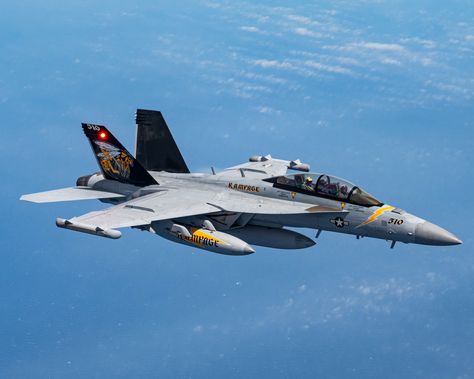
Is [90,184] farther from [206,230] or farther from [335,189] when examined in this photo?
[335,189]

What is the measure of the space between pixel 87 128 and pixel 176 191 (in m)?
5.26

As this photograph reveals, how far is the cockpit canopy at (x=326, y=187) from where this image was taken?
36.9m

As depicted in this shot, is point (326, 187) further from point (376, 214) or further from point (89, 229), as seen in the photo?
point (89, 229)

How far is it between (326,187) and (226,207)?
426 centimetres

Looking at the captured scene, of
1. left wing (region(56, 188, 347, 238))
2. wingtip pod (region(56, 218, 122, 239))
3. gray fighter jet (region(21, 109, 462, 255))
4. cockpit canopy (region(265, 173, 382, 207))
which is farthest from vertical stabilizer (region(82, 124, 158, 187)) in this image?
cockpit canopy (region(265, 173, 382, 207))

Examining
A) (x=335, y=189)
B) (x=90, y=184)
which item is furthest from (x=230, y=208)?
(x=90, y=184)

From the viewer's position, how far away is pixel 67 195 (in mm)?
41094

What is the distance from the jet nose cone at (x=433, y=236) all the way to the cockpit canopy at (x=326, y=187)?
207cm

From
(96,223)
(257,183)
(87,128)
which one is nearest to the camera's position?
(96,223)

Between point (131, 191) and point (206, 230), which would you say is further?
point (131, 191)

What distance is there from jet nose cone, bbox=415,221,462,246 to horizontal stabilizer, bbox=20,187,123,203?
13.8 meters

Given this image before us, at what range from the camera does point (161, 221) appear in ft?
123

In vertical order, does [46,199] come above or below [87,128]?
below

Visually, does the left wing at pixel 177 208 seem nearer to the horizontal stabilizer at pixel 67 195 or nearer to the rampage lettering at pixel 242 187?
the rampage lettering at pixel 242 187
